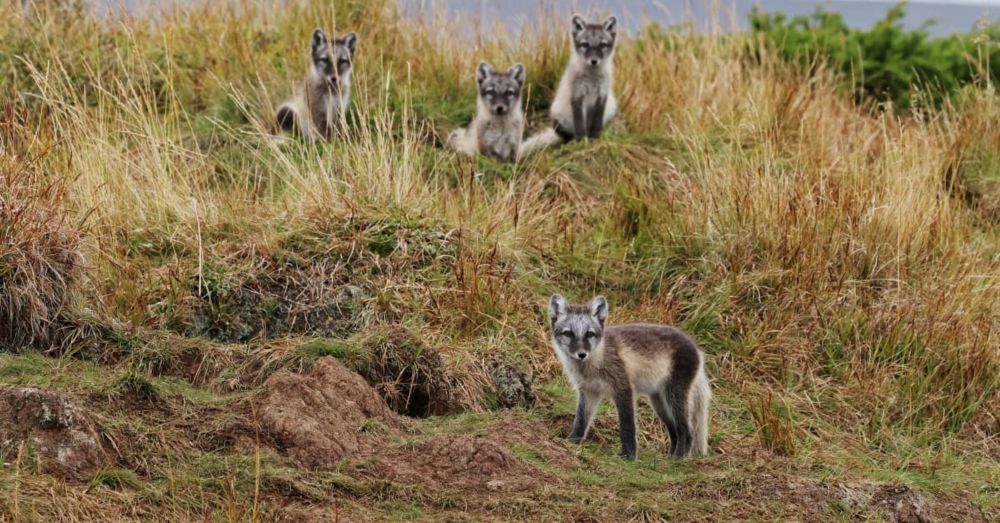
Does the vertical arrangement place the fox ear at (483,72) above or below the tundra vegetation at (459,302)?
above

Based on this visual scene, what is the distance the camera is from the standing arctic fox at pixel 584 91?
480 inches

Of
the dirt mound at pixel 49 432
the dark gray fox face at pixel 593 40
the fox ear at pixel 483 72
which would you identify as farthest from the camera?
the dark gray fox face at pixel 593 40

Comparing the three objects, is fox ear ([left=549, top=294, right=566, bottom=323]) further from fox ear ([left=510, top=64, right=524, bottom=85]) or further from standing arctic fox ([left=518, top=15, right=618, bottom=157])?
fox ear ([left=510, top=64, right=524, bottom=85])

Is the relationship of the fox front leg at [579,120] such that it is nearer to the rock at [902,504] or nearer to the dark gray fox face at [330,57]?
the dark gray fox face at [330,57]

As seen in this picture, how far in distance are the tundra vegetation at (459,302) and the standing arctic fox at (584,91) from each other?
0.57 m

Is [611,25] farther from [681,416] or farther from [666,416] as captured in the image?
[681,416]

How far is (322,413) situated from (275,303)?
215 centimetres

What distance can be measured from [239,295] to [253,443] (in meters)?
2.44

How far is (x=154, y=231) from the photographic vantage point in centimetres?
865

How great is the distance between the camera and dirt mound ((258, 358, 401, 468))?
228 inches

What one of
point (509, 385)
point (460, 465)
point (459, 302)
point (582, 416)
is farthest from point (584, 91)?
point (460, 465)

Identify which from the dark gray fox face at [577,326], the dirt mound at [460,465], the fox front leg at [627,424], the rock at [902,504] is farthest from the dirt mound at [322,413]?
the rock at [902,504]

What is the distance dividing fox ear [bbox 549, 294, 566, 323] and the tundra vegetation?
0.56 meters

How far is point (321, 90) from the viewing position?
11.8 meters
